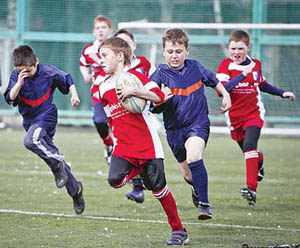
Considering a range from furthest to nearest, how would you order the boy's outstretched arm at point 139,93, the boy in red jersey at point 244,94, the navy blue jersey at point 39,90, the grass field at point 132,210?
the boy in red jersey at point 244,94, the navy blue jersey at point 39,90, the grass field at point 132,210, the boy's outstretched arm at point 139,93

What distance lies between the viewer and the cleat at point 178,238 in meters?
6.04

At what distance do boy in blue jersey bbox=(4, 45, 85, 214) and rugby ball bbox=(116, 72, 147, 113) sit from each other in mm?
1390

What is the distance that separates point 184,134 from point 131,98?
1.07 meters

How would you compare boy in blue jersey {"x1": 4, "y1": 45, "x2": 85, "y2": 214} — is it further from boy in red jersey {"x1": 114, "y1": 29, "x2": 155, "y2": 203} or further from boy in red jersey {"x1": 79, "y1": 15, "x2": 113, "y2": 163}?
boy in red jersey {"x1": 79, "y1": 15, "x2": 113, "y2": 163}

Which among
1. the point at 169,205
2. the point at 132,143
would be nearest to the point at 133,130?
the point at 132,143

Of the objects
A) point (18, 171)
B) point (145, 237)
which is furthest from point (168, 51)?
point (18, 171)

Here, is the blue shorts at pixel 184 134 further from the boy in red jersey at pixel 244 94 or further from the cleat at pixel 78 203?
the boy in red jersey at pixel 244 94

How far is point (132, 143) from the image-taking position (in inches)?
240

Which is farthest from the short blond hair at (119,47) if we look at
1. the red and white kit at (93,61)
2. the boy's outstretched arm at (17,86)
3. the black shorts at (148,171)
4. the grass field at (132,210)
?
the red and white kit at (93,61)

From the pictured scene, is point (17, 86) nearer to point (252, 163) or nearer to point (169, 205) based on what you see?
point (169, 205)

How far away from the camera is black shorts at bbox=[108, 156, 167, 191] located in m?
6.11

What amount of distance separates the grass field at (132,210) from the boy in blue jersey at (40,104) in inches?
13.7

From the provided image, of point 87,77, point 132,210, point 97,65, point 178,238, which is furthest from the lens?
point 97,65

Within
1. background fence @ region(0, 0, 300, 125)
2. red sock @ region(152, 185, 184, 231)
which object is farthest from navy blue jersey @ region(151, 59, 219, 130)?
background fence @ region(0, 0, 300, 125)
